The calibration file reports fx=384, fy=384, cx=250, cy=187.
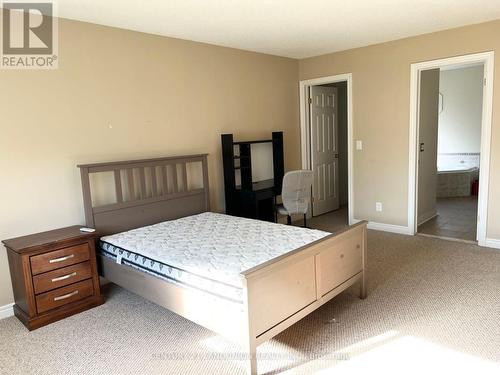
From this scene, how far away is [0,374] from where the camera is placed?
2.25 meters

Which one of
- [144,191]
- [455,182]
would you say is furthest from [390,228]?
[144,191]

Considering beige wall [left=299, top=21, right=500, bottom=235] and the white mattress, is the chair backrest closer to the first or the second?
the white mattress

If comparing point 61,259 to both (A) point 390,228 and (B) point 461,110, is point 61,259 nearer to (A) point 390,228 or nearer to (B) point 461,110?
(A) point 390,228

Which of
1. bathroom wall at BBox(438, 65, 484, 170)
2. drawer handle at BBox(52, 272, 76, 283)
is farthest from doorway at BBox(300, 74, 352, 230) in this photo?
drawer handle at BBox(52, 272, 76, 283)

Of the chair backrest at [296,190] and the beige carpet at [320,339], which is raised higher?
the chair backrest at [296,190]

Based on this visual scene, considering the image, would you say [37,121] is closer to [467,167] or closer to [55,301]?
[55,301]

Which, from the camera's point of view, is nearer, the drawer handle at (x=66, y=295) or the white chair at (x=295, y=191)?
the drawer handle at (x=66, y=295)

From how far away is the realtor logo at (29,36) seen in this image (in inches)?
112

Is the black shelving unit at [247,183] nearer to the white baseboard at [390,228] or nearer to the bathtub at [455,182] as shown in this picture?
the white baseboard at [390,228]

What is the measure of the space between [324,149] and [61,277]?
13.4 feet

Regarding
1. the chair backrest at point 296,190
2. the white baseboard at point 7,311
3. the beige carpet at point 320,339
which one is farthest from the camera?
the chair backrest at point 296,190

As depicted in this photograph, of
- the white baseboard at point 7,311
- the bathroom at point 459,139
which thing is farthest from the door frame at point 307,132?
the white baseboard at point 7,311

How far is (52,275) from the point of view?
2.81m

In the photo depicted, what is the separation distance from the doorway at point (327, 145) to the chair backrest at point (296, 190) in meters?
0.91
